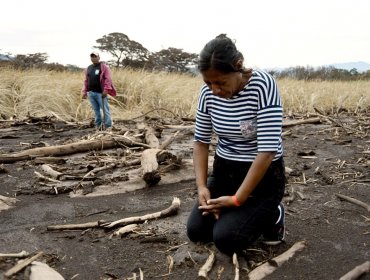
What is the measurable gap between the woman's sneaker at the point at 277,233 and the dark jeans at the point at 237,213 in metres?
0.03

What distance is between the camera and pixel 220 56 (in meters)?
2.16

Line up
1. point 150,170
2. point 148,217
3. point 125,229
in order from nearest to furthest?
point 125,229, point 148,217, point 150,170

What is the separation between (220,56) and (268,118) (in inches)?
17.0

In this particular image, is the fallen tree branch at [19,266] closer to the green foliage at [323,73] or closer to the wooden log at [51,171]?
the wooden log at [51,171]

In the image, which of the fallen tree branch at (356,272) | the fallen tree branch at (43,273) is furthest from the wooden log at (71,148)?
the fallen tree branch at (356,272)

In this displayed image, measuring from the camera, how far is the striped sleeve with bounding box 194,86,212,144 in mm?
2561

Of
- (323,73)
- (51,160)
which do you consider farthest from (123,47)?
(51,160)

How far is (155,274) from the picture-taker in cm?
235

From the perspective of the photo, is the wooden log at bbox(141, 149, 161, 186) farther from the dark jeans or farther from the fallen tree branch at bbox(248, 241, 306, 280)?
the fallen tree branch at bbox(248, 241, 306, 280)

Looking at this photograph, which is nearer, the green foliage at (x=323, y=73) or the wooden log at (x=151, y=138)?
the wooden log at (x=151, y=138)

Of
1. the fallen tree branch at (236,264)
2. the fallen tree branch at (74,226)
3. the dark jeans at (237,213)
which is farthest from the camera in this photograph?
the fallen tree branch at (74,226)

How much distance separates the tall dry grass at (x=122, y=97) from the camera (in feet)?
30.4

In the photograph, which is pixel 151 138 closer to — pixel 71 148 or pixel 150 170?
pixel 71 148

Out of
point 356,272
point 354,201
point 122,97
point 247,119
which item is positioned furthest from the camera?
point 122,97
